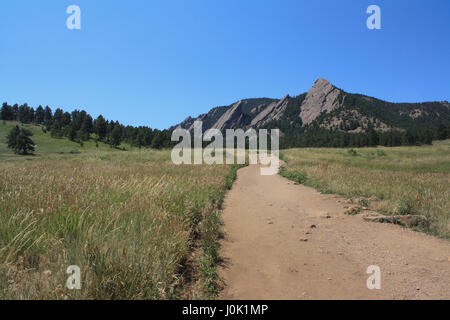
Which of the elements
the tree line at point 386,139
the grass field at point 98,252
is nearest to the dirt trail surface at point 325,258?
the grass field at point 98,252

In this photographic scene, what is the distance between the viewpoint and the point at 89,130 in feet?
356

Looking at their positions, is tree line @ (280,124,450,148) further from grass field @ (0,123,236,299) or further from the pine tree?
the pine tree

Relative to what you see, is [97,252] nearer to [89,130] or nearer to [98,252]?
[98,252]

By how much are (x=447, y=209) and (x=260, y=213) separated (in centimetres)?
542

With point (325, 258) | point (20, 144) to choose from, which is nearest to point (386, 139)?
point (325, 258)

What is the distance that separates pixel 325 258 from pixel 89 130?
125561 millimetres

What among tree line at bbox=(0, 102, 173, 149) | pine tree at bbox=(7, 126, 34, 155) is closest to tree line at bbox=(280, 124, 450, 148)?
tree line at bbox=(0, 102, 173, 149)

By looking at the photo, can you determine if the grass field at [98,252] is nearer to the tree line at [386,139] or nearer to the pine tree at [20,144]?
the pine tree at [20,144]

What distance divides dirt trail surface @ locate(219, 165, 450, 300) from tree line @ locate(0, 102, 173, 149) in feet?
312

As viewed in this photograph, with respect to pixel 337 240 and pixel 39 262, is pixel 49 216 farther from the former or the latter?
pixel 337 240

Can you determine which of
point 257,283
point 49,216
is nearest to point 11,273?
point 49,216

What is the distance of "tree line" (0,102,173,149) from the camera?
92.4m
